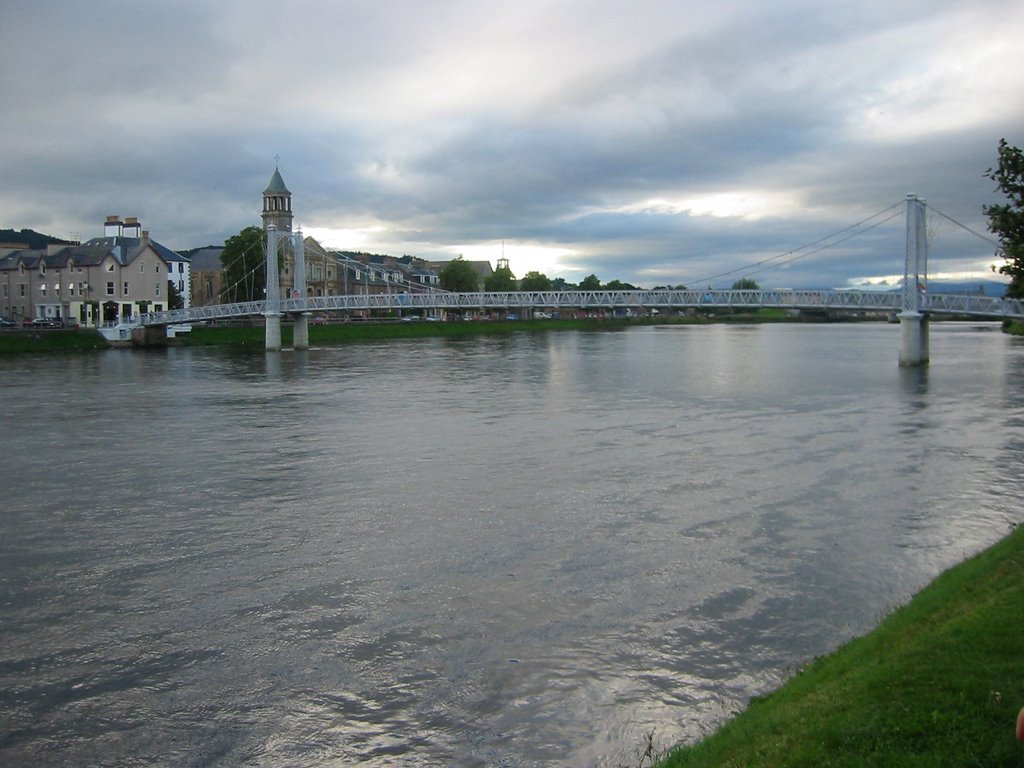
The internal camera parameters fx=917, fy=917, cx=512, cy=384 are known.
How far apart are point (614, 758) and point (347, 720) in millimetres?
2478

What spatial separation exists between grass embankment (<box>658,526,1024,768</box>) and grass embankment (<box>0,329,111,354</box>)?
6463 centimetres

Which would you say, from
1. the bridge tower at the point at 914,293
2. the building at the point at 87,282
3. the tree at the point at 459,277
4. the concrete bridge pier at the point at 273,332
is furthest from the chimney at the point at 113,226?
the bridge tower at the point at 914,293

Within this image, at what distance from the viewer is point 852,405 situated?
109ft

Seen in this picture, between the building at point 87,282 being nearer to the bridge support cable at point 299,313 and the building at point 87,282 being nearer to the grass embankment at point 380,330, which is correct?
the grass embankment at point 380,330

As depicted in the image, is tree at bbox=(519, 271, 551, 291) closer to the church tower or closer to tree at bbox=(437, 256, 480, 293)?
tree at bbox=(437, 256, 480, 293)

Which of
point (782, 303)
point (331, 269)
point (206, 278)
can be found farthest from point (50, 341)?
point (331, 269)

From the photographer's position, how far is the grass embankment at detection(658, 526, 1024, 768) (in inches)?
193

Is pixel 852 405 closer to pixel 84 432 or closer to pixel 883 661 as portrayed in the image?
pixel 84 432

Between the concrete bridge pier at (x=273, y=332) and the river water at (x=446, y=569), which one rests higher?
the concrete bridge pier at (x=273, y=332)

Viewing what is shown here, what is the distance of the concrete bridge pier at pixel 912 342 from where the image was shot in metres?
52.8

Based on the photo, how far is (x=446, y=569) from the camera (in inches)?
500

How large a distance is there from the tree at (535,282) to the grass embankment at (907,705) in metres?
150

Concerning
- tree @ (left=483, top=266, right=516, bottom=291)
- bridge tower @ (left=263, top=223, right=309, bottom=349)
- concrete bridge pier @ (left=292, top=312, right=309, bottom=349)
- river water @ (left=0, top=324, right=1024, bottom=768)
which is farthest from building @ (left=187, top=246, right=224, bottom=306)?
river water @ (left=0, top=324, right=1024, bottom=768)

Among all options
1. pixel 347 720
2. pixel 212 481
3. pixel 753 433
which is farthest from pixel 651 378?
pixel 347 720
